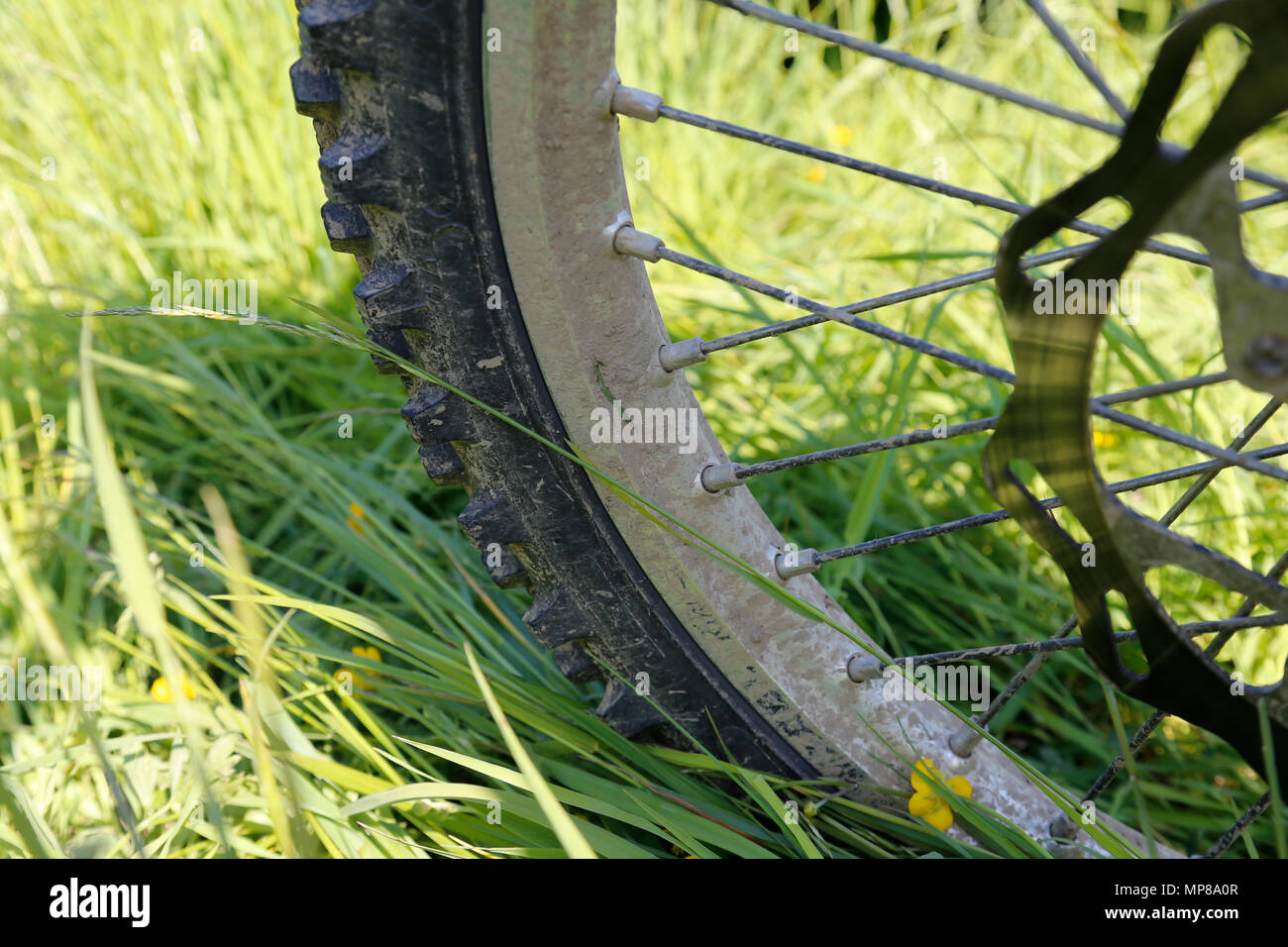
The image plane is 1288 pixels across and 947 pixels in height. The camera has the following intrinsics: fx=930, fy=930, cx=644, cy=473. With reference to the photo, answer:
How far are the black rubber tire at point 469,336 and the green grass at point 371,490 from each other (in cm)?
8

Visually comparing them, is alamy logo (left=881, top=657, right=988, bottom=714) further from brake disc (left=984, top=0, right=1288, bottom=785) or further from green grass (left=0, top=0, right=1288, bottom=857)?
brake disc (left=984, top=0, right=1288, bottom=785)

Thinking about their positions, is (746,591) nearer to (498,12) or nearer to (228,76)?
(498,12)

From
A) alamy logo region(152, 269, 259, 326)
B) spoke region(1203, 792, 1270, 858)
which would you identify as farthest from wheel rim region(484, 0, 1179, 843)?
alamy logo region(152, 269, 259, 326)

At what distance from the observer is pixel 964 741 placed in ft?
2.75

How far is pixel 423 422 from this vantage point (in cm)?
73

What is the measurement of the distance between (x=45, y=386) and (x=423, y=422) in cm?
114

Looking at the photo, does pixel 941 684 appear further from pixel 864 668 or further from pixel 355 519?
pixel 355 519

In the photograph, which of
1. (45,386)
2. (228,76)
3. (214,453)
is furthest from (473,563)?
(228,76)

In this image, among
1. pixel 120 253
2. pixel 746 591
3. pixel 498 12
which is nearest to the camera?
pixel 498 12
